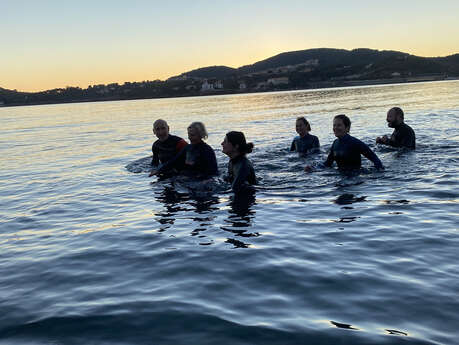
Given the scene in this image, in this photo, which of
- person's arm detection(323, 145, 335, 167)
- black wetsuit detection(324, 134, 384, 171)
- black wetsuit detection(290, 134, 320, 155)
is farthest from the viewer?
black wetsuit detection(290, 134, 320, 155)

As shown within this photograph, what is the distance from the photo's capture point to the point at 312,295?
477 centimetres

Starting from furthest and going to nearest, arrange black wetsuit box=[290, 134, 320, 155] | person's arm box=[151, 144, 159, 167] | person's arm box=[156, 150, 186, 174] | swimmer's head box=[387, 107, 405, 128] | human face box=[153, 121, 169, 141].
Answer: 1. black wetsuit box=[290, 134, 320, 155]
2. swimmer's head box=[387, 107, 405, 128]
3. person's arm box=[151, 144, 159, 167]
4. human face box=[153, 121, 169, 141]
5. person's arm box=[156, 150, 186, 174]

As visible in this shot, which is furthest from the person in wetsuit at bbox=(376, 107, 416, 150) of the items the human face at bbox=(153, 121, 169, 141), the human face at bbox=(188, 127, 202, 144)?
the human face at bbox=(153, 121, 169, 141)

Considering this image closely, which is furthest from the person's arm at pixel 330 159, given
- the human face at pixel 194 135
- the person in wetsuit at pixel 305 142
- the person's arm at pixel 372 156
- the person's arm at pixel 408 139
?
the person's arm at pixel 408 139

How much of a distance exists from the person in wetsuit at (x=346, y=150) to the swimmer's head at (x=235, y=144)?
106 inches

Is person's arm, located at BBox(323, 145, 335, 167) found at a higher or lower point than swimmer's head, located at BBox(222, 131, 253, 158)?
lower

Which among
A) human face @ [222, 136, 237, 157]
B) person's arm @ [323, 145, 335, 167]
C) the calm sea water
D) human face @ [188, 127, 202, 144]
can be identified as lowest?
the calm sea water

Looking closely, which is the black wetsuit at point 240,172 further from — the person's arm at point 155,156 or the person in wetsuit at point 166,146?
the person's arm at point 155,156

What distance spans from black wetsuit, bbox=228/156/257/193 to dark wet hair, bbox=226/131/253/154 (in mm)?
378

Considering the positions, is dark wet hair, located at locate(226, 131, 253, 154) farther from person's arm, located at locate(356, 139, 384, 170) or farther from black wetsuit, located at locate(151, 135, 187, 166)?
black wetsuit, located at locate(151, 135, 187, 166)

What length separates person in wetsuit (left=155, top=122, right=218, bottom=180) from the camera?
37.9ft

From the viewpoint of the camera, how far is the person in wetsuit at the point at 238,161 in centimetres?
975

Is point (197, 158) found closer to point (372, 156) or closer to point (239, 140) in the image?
point (239, 140)

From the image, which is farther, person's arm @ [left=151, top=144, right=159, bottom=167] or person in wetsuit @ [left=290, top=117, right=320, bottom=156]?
person in wetsuit @ [left=290, top=117, right=320, bottom=156]
